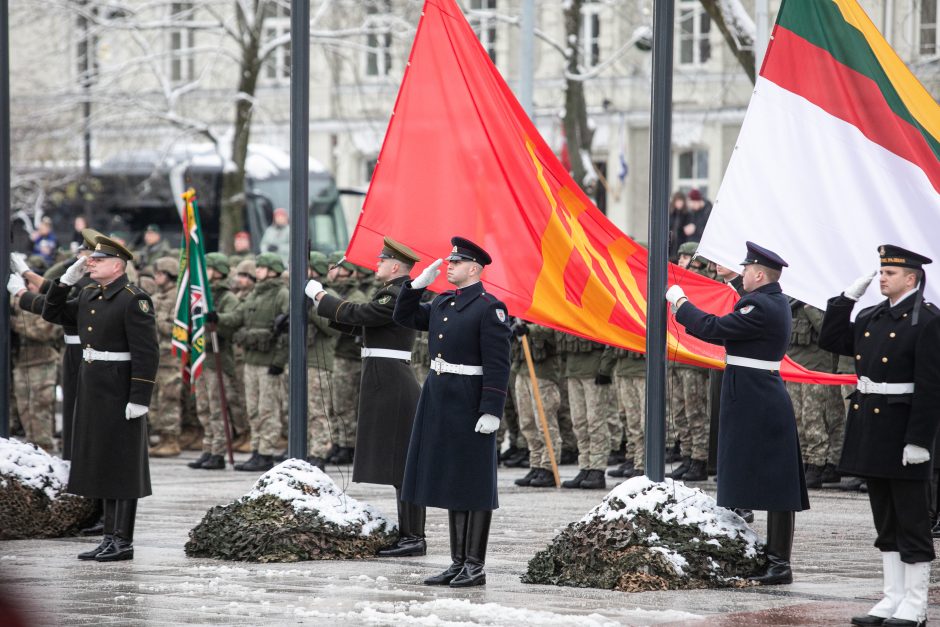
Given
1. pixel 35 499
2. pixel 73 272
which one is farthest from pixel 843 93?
pixel 35 499

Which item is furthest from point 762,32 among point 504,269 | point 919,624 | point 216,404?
point 919,624

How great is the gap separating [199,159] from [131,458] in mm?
22525

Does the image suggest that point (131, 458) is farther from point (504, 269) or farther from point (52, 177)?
point (52, 177)

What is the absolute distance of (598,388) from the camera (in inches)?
599

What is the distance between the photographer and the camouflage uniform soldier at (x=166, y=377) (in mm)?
18047

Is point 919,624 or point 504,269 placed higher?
point 504,269

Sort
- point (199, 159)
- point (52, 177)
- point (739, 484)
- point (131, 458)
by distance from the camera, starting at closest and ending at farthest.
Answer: point (739, 484) < point (131, 458) < point (199, 159) < point (52, 177)

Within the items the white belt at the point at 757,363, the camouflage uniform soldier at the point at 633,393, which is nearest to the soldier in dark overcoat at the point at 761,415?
the white belt at the point at 757,363

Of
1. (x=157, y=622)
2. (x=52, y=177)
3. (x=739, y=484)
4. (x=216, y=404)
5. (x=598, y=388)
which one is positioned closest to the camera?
(x=157, y=622)

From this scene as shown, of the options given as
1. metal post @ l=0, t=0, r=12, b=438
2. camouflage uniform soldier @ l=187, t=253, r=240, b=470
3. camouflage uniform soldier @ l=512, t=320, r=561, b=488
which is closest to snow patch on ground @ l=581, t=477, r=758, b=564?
metal post @ l=0, t=0, r=12, b=438

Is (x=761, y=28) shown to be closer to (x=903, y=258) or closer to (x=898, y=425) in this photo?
(x=903, y=258)

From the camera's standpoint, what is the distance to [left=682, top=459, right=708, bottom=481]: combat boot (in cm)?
1498

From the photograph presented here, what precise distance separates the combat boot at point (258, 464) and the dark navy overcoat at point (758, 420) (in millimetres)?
7860

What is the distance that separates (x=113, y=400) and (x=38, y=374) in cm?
739
